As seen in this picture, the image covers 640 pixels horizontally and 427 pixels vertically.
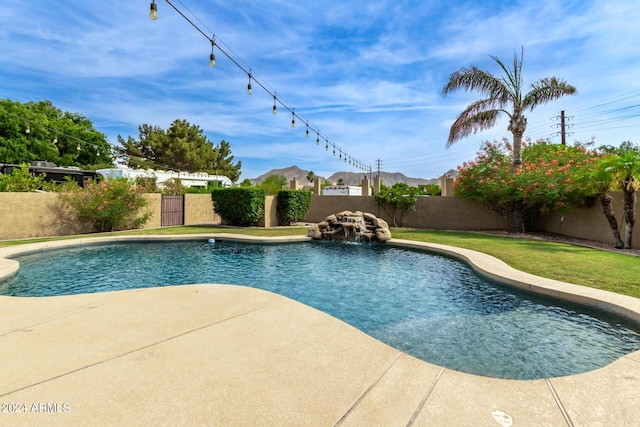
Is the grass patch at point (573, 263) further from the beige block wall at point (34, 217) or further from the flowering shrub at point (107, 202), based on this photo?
the beige block wall at point (34, 217)

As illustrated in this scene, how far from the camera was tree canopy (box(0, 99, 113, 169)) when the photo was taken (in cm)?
2405

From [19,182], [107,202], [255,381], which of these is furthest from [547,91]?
[19,182]

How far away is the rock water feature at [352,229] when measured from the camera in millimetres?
10844

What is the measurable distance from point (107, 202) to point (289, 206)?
7234mm

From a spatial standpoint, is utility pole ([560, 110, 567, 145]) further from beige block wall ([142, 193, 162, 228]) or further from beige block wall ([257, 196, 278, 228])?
beige block wall ([142, 193, 162, 228])

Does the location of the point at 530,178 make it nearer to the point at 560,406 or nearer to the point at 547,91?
the point at 547,91

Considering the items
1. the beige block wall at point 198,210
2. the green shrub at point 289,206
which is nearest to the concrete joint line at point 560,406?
the green shrub at point 289,206

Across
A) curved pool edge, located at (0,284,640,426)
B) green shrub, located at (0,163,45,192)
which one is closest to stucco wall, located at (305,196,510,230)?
curved pool edge, located at (0,284,640,426)

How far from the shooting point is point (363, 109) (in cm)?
2006

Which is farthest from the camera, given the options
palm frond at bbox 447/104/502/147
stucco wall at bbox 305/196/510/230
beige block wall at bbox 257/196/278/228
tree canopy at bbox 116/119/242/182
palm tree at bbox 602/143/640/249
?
tree canopy at bbox 116/119/242/182

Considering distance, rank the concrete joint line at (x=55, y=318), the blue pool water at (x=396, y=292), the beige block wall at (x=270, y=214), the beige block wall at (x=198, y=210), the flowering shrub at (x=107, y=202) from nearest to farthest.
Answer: the concrete joint line at (x=55, y=318)
the blue pool water at (x=396, y=292)
the flowering shrub at (x=107, y=202)
the beige block wall at (x=270, y=214)
the beige block wall at (x=198, y=210)

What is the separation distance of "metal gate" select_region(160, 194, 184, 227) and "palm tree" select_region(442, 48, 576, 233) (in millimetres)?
13205

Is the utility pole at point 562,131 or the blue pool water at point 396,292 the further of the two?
the utility pole at point 562,131

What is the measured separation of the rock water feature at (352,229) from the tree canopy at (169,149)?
2687 cm
